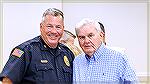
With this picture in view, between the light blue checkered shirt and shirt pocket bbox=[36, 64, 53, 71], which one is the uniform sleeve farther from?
the light blue checkered shirt

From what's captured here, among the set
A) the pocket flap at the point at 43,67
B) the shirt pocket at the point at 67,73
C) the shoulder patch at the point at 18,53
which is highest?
the shoulder patch at the point at 18,53

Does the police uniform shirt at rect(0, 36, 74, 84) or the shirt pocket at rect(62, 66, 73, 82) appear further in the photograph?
the shirt pocket at rect(62, 66, 73, 82)

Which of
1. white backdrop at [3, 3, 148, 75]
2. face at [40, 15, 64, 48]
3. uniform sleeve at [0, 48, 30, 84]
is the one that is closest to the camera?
uniform sleeve at [0, 48, 30, 84]

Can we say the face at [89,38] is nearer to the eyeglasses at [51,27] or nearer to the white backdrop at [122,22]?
the eyeglasses at [51,27]

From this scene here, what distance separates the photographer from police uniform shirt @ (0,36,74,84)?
1547 mm

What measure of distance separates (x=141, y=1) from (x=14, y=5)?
1.71 metres

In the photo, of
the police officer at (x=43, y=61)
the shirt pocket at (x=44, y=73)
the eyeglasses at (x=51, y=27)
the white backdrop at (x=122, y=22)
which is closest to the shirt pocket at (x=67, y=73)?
the police officer at (x=43, y=61)

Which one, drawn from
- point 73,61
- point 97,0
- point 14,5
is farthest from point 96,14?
point 73,61

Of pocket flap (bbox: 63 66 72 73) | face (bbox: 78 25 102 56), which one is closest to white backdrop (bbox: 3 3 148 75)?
pocket flap (bbox: 63 66 72 73)

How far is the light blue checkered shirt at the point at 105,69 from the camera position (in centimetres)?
155

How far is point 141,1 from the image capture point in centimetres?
359

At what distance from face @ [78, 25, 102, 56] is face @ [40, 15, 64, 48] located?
152 mm

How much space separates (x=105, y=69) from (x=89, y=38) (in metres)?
0.21

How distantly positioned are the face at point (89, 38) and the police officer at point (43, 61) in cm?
16
